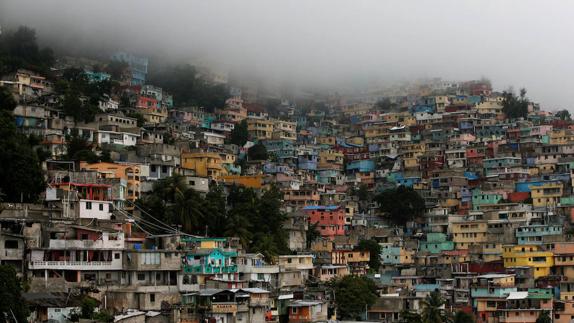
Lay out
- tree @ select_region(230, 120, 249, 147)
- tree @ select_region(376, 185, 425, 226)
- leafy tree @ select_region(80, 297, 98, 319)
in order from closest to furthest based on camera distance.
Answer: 1. leafy tree @ select_region(80, 297, 98, 319)
2. tree @ select_region(376, 185, 425, 226)
3. tree @ select_region(230, 120, 249, 147)

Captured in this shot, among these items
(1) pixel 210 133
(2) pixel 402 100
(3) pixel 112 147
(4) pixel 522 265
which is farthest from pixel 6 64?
(2) pixel 402 100

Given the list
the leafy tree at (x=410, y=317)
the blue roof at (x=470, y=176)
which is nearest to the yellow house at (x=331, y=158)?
the blue roof at (x=470, y=176)

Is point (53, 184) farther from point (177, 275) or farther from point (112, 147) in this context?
point (112, 147)

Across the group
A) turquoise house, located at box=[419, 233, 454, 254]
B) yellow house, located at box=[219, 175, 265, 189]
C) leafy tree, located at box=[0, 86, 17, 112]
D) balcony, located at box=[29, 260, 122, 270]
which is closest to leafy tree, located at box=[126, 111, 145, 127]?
→ yellow house, located at box=[219, 175, 265, 189]

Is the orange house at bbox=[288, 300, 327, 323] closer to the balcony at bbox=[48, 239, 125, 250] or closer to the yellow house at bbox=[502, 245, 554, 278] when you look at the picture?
the balcony at bbox=[48, 239, 125, 250]

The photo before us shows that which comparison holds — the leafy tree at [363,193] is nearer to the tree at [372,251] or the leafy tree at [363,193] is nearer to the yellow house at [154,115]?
the tree at [372,251]

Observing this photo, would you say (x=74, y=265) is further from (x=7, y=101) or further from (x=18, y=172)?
(x=7, y=101)
